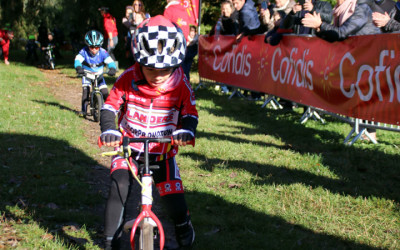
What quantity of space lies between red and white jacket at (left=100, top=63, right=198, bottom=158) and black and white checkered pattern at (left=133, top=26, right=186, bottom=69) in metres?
0.46

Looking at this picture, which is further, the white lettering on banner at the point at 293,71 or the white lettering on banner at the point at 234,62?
the white lettering on banner at the point at 234,62

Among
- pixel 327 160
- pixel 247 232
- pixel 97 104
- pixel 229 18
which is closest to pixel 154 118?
Answer: pixel 247 232

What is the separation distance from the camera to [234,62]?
524 inches

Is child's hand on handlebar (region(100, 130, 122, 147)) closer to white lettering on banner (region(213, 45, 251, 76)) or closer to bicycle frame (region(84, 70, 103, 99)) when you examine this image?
bicycle frame (region(84, 70, 103, 99))

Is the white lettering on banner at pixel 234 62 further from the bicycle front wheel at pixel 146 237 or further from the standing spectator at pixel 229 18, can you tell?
the bicycle front wheel at pixel 146 237

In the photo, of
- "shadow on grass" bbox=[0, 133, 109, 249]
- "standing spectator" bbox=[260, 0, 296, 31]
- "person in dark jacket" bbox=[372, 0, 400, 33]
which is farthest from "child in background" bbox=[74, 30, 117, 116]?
"person in dark jacket" bbox=[372, 0, 400, 33]

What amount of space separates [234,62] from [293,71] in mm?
3565

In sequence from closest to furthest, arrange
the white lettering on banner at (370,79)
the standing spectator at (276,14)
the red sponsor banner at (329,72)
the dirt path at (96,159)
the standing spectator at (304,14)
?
the dirt path at (96,159)
the white lettering on banner at (370,79)
the red sponsor banner at (329,72)
the standing spectator at (304,14)
the standing spectator at (276,14)

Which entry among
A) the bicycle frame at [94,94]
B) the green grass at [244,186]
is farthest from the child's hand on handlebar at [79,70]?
the green grass at [244,186]

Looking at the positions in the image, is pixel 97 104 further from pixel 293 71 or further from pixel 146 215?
pixel 146 215

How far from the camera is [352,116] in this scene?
7789mm

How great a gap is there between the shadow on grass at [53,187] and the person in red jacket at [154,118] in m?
0.94

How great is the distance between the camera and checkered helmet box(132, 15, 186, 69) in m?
3.40

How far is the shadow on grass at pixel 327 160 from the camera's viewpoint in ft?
20.1
